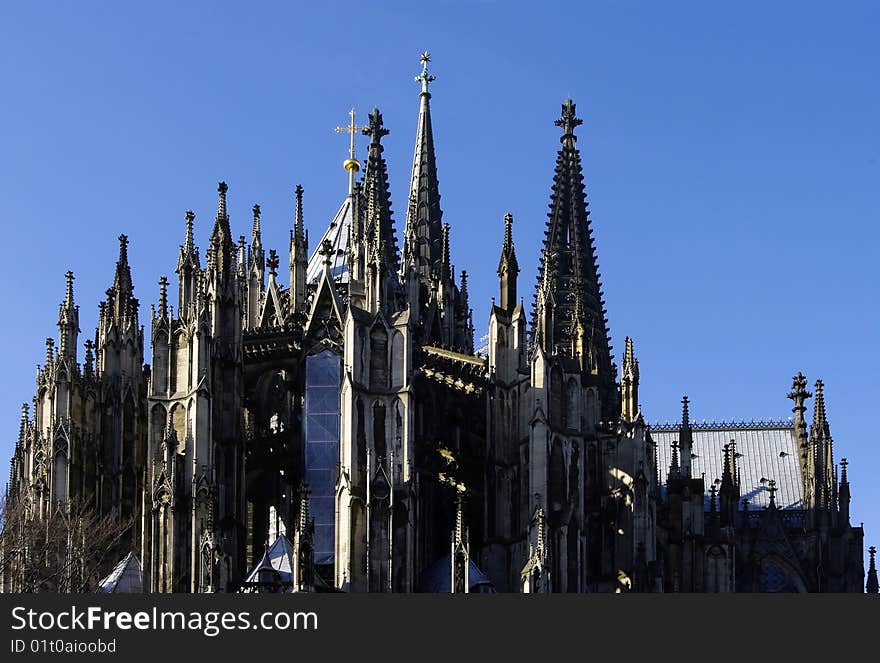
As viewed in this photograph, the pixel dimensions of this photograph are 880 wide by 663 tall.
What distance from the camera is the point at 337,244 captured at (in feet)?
292

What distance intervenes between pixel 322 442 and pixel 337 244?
18531mm

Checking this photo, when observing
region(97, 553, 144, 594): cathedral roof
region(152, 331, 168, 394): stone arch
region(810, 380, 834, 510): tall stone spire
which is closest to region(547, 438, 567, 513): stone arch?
region(152, 331, 168, 394): stone arch

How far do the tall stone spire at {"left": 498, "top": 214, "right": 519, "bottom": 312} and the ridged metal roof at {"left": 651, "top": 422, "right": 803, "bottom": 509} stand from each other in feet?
97.6

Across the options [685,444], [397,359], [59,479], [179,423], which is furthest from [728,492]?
[59,479]

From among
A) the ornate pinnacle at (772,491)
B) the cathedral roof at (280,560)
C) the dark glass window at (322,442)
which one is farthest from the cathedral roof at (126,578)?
the ornate pinnacle at (772,491)

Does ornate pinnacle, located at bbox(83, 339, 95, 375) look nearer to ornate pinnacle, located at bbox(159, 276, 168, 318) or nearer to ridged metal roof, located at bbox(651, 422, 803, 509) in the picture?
ornate pinnacle, located at bbox(159, 276, 168, 318)

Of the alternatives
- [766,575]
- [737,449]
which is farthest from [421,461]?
[737,449]

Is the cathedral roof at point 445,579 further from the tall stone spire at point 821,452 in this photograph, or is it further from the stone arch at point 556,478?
the tall stone spire at point 821,452

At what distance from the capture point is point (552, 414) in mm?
73625

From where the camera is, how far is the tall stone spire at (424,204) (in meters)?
95.8

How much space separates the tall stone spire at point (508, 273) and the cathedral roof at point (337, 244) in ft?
23.5

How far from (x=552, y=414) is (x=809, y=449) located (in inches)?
1187

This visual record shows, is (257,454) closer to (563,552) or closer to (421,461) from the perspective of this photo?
(421,461)

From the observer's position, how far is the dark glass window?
70250 millimetres
